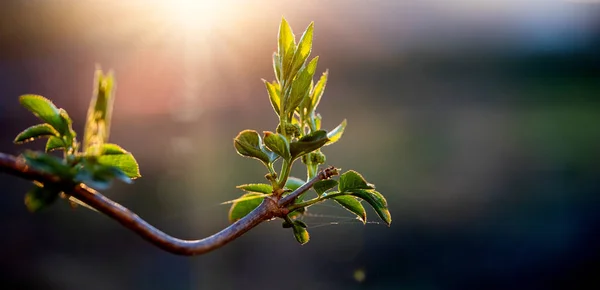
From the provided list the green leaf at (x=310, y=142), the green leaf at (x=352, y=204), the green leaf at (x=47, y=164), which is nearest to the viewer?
the green leaf at (x=47, y=164)

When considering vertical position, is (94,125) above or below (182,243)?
above

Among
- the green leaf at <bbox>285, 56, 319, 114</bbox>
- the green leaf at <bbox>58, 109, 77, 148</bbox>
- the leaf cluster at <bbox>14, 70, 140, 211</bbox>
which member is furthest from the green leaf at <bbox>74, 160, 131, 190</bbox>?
the green leaf at <bbox>285, 56, 319, 114</bbox>

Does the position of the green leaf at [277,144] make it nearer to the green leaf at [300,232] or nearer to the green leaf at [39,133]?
the green leaf at [300,232]

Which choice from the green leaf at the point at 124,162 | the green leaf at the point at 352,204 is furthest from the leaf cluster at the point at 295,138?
the green leaf at the point at 124,162

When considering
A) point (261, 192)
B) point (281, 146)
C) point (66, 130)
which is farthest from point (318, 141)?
point (66, 130)

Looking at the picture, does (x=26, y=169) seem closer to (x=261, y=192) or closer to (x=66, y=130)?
(x=66, y=130)

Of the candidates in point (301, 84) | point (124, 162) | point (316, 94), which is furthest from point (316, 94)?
point (124, 162)
